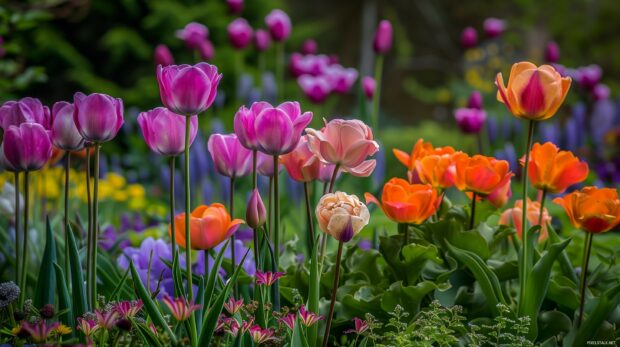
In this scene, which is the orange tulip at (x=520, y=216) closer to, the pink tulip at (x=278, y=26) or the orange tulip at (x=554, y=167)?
the orange tulip at (x=554, y=167)

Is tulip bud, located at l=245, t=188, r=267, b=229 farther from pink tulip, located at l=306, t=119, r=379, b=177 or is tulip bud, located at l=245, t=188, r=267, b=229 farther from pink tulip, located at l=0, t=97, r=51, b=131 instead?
pink tulip, located at l=0, t=97, r=51, b=131

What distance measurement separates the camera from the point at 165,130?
138cm

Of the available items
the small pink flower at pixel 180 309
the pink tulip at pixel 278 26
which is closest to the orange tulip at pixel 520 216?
the small pink flower at pixel 180 309

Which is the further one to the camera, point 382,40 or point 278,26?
point 278,26

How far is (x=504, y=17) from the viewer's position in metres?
10.3

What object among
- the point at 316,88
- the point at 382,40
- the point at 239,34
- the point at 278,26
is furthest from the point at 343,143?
the point at 239,34

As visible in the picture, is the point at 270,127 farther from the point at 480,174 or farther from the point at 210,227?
the point at 480,174

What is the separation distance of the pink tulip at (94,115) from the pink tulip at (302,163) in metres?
0.38

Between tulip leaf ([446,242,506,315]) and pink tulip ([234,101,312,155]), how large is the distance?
1.36ft

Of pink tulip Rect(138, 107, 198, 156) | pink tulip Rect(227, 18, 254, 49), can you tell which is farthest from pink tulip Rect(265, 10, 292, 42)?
pink tulip Rect(138, 107, 198, 156)

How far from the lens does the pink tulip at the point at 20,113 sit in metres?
1.40

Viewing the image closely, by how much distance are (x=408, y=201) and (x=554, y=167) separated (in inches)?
14.5

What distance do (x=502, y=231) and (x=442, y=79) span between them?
9412 mm

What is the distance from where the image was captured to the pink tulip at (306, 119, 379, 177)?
1337mm
